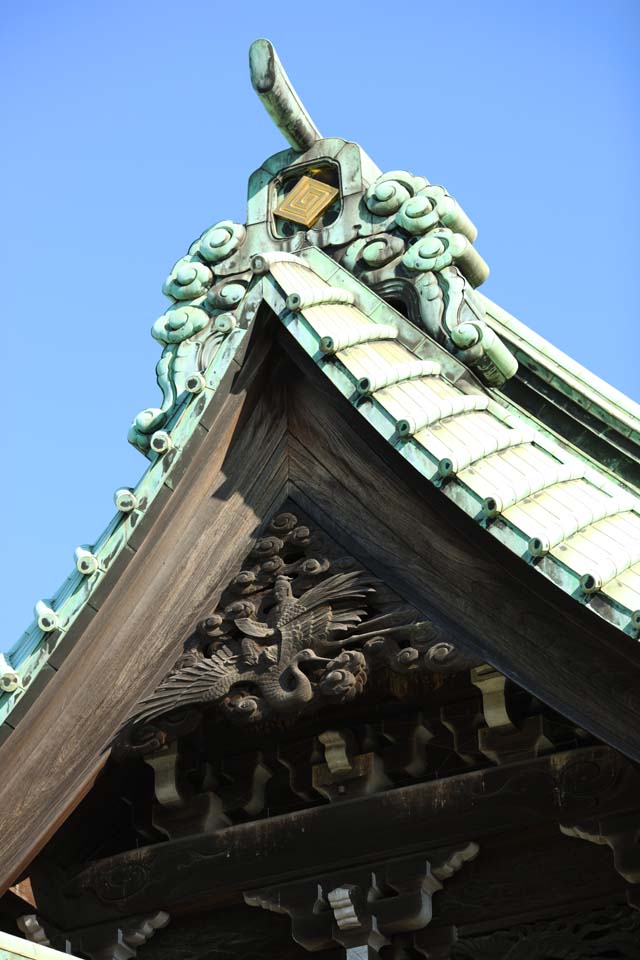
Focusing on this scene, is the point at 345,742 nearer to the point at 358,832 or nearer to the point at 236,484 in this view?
the point at 358,832

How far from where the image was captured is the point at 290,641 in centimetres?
716

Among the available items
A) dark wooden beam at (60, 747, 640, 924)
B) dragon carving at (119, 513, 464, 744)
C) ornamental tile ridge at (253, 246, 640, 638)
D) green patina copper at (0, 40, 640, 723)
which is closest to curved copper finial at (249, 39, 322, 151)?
green patina copper at (0, 40, 640, 723)

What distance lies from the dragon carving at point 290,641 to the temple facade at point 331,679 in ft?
0.03

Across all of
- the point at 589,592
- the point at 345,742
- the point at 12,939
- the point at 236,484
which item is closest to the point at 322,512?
the point at 236,484

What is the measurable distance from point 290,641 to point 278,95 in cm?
248

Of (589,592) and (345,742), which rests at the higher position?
(589,592)

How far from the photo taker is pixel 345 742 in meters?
7.29

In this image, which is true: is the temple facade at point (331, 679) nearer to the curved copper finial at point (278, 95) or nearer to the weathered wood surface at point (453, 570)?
the weathered wood surface at point (453, 570)

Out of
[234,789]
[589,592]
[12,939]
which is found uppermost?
[589,592]

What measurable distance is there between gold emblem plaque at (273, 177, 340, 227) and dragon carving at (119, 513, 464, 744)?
4.84 feet

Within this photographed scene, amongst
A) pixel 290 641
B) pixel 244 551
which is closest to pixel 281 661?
pixel 290 641

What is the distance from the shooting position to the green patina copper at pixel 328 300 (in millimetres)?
7250

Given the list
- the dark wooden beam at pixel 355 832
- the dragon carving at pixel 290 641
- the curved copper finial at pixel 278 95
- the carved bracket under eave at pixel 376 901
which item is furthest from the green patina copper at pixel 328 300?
the carved bracket under eave at pixel 376 901

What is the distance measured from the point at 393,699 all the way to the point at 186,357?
62.9 inches
